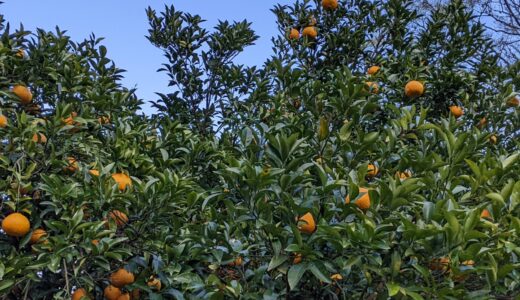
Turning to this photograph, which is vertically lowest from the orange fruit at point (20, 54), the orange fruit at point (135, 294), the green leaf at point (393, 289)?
the orange fruit at point (135, 294)

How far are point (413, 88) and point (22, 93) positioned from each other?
2.43 meters

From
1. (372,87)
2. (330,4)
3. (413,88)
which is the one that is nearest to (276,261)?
(372,87)

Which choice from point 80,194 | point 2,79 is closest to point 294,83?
point 80,194

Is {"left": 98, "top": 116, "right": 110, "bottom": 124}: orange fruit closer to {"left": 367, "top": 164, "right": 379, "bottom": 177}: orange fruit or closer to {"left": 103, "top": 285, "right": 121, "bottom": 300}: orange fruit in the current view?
{"left": 103, "top": 285, "right": 121, "bottom": 300}: orange fruit

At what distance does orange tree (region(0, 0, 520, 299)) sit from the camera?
1925 mm

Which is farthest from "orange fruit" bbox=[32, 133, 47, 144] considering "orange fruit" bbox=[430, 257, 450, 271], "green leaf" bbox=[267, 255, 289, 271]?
"orange fruit" bbox=[430, 257, 450, 271]

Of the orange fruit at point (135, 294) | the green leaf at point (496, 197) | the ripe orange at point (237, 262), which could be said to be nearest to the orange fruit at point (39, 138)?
the orange fruit at point (135, 294)

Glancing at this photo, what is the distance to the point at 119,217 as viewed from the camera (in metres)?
2.49

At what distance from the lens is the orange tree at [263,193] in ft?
6.31

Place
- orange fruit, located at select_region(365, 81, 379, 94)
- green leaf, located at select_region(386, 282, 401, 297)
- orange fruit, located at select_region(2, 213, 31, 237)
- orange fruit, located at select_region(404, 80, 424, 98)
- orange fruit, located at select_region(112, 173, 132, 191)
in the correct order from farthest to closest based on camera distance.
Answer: orange fruit, located at select_region(404, 80, 424, 98), orange fruit, located at select_region(365, 81, 379, 94), orange fruit, located at select_region(112, 173, 132, 191), orange fruit, located at select_region(2, 213, 31, 237), green leaf, located at select_region(386, 282, 401, 297)

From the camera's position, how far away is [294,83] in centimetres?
314

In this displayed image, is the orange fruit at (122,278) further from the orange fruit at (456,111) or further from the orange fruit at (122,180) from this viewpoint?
the orange fruit at (456,111)

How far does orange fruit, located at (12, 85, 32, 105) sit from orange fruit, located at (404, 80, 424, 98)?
7.81 ft

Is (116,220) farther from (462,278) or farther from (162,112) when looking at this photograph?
(162,112)
